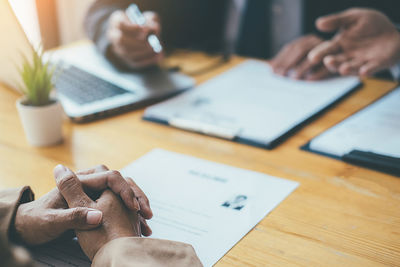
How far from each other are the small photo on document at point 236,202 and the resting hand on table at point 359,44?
59 cm

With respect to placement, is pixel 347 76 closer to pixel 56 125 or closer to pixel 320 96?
pixel 320 96

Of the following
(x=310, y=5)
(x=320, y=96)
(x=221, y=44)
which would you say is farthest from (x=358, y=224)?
(x=310, y=5)

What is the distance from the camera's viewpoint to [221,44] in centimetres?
152

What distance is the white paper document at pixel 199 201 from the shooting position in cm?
59

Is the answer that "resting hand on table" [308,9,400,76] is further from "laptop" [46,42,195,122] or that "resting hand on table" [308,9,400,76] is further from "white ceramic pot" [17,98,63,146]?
"white ceramic pot" [17,98,63,146]

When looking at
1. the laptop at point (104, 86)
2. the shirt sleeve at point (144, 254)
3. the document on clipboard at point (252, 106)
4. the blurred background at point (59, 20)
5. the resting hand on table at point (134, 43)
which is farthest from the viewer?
the blurred background at point (59, 20)

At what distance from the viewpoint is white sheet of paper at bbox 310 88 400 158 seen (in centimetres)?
83

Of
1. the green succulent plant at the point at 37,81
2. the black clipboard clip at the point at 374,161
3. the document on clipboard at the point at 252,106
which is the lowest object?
the black clipboard clip at the point at 374,161

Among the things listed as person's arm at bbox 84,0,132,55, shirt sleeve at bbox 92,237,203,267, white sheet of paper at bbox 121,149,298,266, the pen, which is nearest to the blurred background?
person's arm at bbox 84,0,132,55

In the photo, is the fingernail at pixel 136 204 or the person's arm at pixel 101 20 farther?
the person's arm at pixel 101 20

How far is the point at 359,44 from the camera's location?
1198 mm

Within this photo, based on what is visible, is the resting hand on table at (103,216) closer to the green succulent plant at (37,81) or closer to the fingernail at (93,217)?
the fingernail at (93,217)

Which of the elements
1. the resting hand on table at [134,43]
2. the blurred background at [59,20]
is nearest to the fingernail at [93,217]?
the resting hand on table at [134,43]

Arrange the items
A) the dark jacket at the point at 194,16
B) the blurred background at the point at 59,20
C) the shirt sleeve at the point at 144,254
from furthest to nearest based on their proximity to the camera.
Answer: the blurred background at the point at 59,20, the dark jacket at the point at 194,16, the shirt sleeve at the point at 144,254
